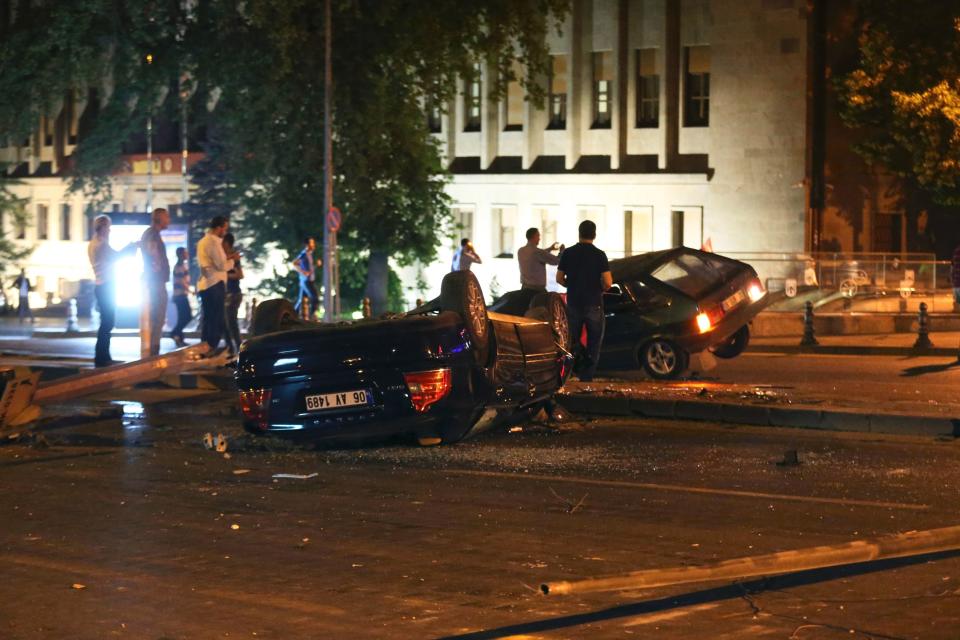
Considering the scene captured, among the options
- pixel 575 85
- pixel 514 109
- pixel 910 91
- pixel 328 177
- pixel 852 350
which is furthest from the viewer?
pixel 514 109

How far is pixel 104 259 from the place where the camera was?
20.5 metres

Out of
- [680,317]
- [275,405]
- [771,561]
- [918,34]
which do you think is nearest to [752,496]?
[771,561]

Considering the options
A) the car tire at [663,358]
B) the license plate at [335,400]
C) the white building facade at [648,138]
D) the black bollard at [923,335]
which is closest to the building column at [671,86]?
the white building facade at [648,138]

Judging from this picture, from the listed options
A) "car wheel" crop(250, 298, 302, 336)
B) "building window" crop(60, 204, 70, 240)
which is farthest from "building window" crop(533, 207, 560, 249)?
"car wheel" crop(250, 298, 302, 336)

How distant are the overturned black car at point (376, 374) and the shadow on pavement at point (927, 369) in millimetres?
9484

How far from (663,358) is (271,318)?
7.33m

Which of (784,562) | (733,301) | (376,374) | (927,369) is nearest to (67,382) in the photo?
(376,374)

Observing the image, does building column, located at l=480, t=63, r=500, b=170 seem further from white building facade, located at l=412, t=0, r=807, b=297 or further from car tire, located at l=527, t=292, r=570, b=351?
car tire, located at l=527, t=292, r=570, b=351

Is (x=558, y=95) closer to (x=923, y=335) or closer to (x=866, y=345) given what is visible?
(x=866, y=345)

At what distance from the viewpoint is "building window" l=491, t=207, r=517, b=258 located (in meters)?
50.1

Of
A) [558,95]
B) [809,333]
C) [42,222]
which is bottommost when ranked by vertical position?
[809,333]

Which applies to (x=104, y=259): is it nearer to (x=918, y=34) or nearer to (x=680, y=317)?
(x=680, y=317)

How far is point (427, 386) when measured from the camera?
1216 centimetres

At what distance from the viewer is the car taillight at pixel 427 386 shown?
12.1 metres
